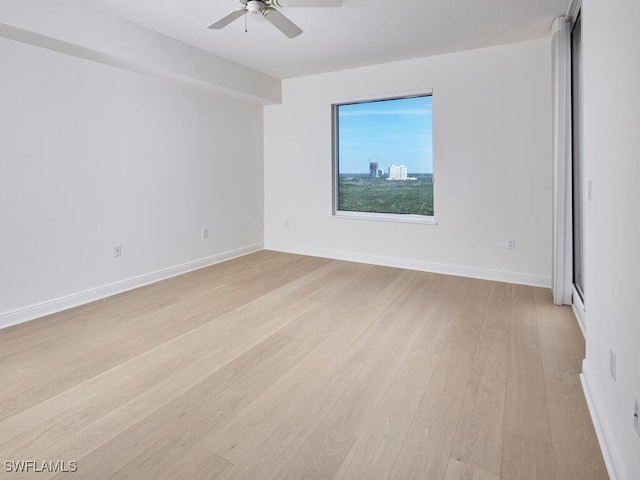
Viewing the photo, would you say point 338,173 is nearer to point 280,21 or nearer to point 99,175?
point 280,21

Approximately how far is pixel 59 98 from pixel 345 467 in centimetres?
358

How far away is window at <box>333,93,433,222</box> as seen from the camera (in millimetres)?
4602

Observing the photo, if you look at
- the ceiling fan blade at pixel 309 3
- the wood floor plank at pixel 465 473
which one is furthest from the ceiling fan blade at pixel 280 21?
the wood floor plank at pixel 465 473

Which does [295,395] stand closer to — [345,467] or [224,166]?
[345,467]

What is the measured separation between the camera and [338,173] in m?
5.25

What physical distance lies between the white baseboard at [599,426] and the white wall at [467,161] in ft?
7.11

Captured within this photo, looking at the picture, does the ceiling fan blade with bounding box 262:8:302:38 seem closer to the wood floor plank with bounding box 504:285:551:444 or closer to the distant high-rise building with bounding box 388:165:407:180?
the distant high-rise building with bounding box 388:165:407:180

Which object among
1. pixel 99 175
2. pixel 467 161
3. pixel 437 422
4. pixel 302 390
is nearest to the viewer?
pixel 437 422

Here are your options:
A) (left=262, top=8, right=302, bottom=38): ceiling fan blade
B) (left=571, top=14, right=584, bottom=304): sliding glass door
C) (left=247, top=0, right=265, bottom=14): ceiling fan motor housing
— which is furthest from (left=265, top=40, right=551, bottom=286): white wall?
(left=247, top=0, right=265, bottom=14): ceiling fan motor housing

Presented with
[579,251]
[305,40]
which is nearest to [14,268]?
[305,40]

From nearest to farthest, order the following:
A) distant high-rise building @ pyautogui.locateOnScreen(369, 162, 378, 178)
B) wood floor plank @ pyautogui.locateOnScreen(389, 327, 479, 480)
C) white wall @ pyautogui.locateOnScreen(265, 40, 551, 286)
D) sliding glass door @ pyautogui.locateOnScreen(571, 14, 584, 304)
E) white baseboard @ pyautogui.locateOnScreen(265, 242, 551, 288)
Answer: wood floor plank @ pyautogui.locateOnScreen(389, 327, 479, 480) < sliding glass door @ pyautogui.locateOnScreen(571, 14, 584, 304) < white wall @ pyautogui.locateOnScreen(265, 40, 551, 286) < white baseboard @ pyautogui.locateOnScreen(265, 242, 551, 288) < distant high-rise building @ pyautogui.locateOnScreen(369, 162, 378, 178)

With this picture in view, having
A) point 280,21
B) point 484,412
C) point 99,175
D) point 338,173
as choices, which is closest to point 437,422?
point 484,412

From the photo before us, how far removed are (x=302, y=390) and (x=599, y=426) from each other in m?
1.38

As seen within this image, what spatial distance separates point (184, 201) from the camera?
449 cm
